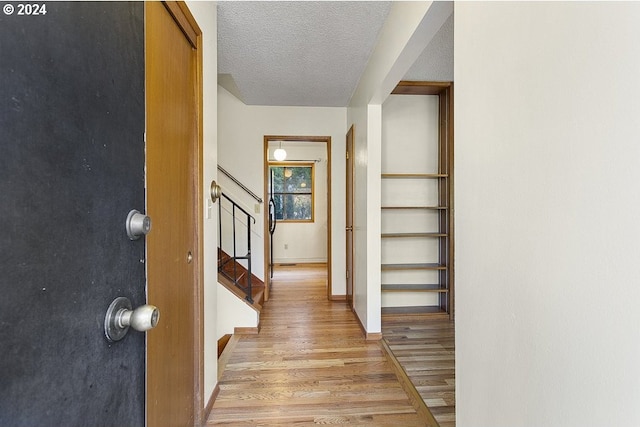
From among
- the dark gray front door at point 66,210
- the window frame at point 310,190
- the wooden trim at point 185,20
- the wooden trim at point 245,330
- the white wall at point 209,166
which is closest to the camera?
the dark gray front door at point 66,210

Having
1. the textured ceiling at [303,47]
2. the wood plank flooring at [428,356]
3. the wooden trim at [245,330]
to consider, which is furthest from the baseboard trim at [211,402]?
the textured ceiling at [303,47]

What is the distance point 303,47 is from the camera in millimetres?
2408

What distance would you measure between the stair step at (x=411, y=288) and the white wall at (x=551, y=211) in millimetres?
2193

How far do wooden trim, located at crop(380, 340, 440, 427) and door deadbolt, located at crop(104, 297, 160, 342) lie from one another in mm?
1653

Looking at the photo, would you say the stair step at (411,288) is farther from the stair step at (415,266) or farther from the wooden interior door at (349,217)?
the wooden interior door at (349,217)

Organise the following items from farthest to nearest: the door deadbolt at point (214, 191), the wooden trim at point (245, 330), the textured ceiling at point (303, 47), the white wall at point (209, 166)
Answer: the wooden trim at point (245, 330) < the textured ceiling at point (303, 47) < the door deadbolt at point (214, 191) < the white wall at point (209, 166)

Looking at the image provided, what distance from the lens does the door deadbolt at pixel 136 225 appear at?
71 centimetres

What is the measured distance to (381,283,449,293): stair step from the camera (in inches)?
127

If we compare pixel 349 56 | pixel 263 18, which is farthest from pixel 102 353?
pixel 349 56

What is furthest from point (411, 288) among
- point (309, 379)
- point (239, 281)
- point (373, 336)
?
point (239, 281)

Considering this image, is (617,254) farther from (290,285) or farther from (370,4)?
(290,285)

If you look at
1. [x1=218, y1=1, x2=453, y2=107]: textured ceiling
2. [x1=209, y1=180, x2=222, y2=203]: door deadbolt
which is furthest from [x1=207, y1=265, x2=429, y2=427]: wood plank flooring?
[x1=218, y1=1, x2=453, y2=107]: textured ceiling

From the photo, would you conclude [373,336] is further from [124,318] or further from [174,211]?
[124,318]

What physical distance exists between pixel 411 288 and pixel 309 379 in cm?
163
